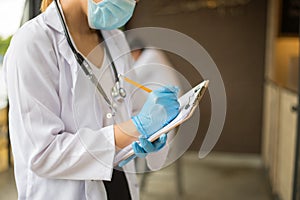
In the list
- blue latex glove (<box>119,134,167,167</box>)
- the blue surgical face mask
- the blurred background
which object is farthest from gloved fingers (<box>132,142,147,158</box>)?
the blurred background

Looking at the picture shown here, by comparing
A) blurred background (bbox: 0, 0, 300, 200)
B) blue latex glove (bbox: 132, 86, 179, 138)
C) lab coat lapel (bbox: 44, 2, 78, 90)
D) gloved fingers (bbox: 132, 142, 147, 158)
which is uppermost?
lab coat lapel (bbox: 44, 2, 78, 90)

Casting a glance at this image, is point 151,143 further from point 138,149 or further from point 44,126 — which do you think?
point 44,126

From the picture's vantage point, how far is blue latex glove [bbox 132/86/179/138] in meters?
0.90

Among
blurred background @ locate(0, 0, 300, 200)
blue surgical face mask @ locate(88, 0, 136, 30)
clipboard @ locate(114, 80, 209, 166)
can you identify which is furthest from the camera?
blurred background @ locate(0, 0, 300, 200)

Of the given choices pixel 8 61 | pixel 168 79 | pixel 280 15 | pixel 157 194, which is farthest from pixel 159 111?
pixel 280 15

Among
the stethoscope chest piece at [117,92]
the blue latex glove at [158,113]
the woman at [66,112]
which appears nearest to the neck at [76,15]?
the woman at [66,112]

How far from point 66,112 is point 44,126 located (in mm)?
76

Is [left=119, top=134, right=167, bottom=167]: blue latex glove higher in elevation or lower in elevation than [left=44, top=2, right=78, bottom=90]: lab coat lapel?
lower

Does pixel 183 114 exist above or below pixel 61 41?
below

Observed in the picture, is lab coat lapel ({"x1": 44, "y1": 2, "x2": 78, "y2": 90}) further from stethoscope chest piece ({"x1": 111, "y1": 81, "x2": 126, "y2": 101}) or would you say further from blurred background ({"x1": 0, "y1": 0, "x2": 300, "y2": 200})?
blurred background ({"x1": 0, "y1": 0, "x2": 300, "y2": 200})

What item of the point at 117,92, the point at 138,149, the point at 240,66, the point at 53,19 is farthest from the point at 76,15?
the point at 240,66

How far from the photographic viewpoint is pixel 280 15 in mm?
3842

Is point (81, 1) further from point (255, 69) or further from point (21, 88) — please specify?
point (255, 69)

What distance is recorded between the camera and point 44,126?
→ 89cm
